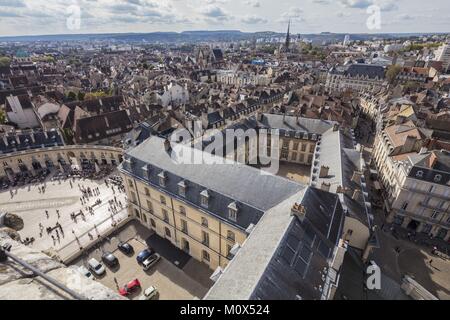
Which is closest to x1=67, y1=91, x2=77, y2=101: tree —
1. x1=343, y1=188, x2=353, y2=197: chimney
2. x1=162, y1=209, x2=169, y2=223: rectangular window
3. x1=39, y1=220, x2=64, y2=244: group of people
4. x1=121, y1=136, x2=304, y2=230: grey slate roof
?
x1=39, y1=220, x2=64, y2=244: group of people

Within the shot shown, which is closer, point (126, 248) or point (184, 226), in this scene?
point (184, 226)

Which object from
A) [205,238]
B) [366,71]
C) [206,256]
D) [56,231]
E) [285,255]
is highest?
[366,71]

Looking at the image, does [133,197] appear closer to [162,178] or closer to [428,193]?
[162,178]

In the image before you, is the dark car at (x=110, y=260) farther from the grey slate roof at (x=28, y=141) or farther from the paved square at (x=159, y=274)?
the grey slate roof at (x=28, y=141)

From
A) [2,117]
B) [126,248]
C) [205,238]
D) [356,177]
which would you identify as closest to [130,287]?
[126,248]

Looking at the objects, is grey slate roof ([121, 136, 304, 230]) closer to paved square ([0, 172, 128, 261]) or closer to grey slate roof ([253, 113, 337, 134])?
paved square ([0, 172, 128, 261])

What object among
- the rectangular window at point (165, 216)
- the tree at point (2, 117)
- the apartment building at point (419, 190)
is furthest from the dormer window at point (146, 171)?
the tree at point (2, 117)
